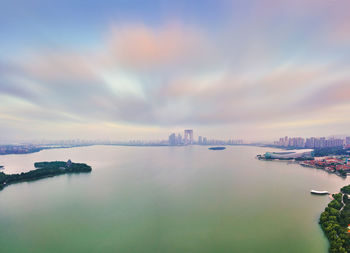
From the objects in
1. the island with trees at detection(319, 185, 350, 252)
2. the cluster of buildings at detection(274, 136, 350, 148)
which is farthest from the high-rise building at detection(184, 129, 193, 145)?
the island with trees at detection(319, 185, 350, 252)

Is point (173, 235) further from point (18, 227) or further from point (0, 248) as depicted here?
point (18, 227)

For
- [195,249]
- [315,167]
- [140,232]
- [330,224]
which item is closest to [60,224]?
[140,232]

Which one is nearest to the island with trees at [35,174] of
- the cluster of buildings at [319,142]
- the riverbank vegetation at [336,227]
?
the riverbank vegetation at [336,227]

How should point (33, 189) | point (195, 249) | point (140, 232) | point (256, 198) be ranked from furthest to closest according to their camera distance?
1. point (33, 189)
2. point (256, 198)
3. point (140, 232)
4. point (195, 249)

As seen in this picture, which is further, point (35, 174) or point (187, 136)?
point (187, 136)

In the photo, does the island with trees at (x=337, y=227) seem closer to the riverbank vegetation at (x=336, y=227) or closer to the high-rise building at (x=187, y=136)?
the riverbank vegetation at (x=336, y=227)

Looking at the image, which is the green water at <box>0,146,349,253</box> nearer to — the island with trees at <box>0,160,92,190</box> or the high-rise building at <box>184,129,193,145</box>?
the island with trees at <box>0,160,92,190</box>

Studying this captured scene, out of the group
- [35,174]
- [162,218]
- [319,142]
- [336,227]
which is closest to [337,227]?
[336,227]

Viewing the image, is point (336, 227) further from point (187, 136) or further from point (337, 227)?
point (187, 136)
